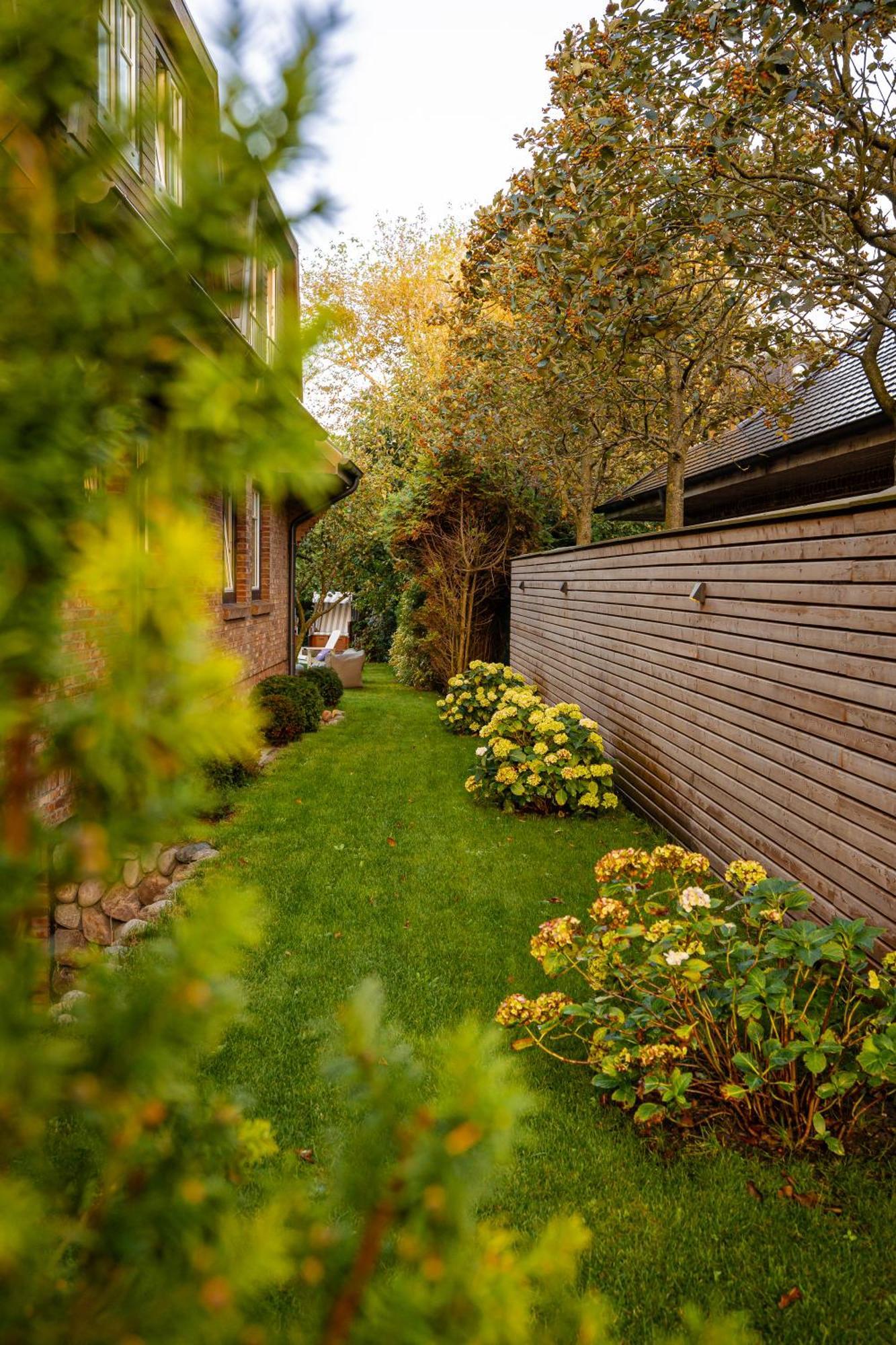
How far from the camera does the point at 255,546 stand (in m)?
10.4

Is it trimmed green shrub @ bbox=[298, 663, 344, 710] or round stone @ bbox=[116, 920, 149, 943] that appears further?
trimmed green shrub @ bbox=[298, 663, 344, 710]

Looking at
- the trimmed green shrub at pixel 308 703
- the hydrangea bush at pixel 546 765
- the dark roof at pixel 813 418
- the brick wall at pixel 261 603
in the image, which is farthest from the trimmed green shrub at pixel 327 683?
the dark roof at pixel 813 418

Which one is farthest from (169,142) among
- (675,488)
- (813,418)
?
(813,418)

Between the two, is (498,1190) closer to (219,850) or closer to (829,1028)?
(829,1028)

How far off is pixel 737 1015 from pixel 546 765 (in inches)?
176

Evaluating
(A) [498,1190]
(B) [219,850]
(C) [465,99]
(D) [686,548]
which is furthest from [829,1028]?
(B) [219,850]

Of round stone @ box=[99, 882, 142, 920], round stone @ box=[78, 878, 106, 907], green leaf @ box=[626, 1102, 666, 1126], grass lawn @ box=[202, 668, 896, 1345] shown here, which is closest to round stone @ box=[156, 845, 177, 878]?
grass lawn @ box=[202, 668, 896, 1345]

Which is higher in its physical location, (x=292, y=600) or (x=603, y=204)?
(x=603, y=204)

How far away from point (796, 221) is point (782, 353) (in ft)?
8.46

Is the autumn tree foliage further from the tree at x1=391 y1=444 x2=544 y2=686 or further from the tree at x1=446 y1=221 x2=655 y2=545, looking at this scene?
the tree at x1=391 y1=444 x2=544 y2=686

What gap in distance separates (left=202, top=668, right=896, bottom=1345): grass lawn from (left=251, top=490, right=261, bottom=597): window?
10.3ft

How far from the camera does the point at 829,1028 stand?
109 inches

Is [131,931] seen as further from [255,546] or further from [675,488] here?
[675,488]

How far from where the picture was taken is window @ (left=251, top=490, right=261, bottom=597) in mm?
10133
